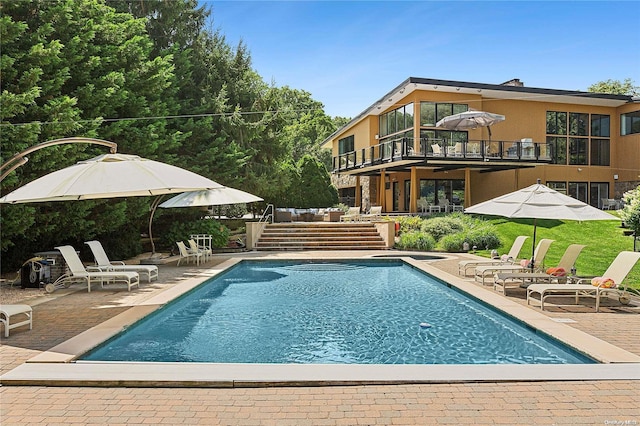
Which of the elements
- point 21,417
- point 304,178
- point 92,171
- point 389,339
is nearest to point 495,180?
point 304,178

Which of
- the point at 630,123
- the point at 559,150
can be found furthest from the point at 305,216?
the point at 630,123

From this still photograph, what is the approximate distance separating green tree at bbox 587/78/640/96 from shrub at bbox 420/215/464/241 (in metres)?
42.6

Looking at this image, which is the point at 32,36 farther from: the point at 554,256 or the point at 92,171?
the point at 554,256

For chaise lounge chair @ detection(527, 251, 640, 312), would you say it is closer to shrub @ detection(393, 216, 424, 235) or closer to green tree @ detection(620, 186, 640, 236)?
green tree @ detection(620, 186, 640, 236)

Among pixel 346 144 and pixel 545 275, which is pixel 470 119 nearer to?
pixel 545 275

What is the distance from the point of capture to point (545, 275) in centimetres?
935

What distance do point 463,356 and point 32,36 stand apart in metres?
11.7

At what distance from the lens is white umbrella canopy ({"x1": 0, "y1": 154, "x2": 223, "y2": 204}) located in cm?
719

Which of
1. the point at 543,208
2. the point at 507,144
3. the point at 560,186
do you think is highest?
the point at 507,144

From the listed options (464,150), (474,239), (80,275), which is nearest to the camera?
(80,275)

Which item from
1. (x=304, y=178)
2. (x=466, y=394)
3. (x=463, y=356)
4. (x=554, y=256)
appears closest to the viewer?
(x=466, y=394)

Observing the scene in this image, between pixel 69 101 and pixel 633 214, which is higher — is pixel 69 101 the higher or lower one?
the higher one

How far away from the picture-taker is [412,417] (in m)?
3.76

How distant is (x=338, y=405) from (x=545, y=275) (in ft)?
23.1
